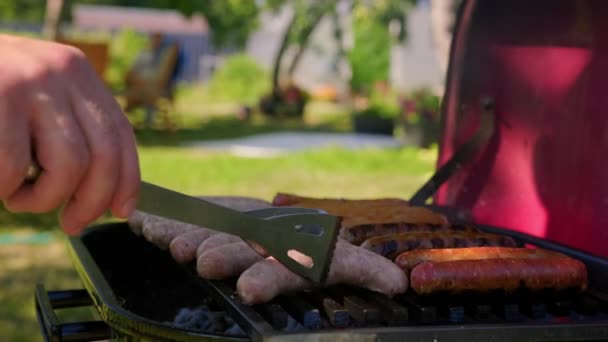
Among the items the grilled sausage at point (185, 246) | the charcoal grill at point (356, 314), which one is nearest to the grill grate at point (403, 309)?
the charcoal grill at point (356, 314)

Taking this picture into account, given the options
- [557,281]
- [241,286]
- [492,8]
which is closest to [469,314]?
[557,281]

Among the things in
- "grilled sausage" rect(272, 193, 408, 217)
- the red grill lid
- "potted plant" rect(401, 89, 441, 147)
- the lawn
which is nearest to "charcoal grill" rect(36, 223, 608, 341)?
the red grill lid

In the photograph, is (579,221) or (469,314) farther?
(579,221)

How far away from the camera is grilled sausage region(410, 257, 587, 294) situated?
71.9 inches

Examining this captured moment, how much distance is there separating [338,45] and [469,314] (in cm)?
2173

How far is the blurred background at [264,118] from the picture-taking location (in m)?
6.53

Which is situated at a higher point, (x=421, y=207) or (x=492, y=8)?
(x=492, y=8)

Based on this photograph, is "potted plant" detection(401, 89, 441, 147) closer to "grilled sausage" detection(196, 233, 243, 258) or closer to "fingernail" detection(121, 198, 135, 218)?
"grilled sausage" detection(196, 233, 243, 258)

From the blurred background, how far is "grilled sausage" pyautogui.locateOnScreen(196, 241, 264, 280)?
→ 0.50 metres

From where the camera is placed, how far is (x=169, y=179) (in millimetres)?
8773

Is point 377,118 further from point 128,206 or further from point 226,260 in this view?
point 128,206

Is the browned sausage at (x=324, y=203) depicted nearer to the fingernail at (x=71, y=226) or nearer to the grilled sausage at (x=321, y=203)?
the grilled sausage at (x=321, y=203)

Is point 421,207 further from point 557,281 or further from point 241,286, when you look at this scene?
point 241,286

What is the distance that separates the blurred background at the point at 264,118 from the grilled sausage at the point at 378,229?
91cm
